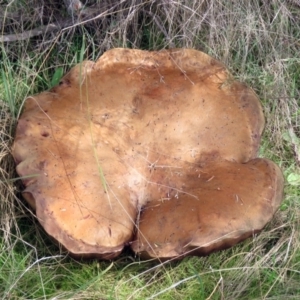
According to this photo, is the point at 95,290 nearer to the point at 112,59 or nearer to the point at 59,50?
the point at 112,59

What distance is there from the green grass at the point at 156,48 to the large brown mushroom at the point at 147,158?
152 millimetres

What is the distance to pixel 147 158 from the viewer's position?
2.08 metres

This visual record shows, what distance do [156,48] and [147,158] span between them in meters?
0.76

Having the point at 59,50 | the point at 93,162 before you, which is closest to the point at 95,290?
the point at 93,162

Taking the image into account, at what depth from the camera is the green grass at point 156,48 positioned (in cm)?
198

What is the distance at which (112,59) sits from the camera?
2.25 m

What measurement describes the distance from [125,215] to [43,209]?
0.30 m

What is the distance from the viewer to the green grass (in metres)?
1.98

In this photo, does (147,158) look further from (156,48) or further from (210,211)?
(156,48)

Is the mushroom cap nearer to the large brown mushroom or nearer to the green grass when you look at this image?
the large brown mushroom

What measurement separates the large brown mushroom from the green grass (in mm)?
152

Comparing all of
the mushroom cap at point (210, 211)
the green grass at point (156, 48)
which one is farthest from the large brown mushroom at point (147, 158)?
the green grass at point (156, 48)

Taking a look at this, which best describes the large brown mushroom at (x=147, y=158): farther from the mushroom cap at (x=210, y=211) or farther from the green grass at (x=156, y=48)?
the green grass at (x=156, y=48)

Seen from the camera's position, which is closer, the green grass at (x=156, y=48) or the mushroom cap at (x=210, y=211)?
the mushroom cap at (x=210, y=211)
